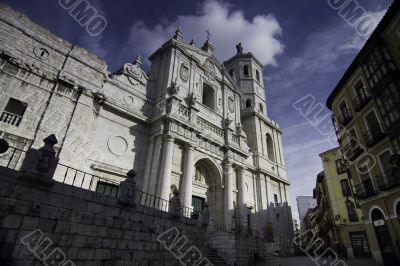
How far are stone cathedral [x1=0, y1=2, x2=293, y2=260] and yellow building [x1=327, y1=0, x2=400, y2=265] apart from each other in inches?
323

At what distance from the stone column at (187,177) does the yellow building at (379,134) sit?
1107 cm

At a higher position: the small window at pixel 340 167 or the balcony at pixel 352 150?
the small window at pixel 340 167

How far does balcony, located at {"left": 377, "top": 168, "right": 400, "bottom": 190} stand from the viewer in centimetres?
1209

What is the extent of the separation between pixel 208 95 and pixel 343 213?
58.6 ft

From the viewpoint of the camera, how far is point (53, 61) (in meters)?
13.2

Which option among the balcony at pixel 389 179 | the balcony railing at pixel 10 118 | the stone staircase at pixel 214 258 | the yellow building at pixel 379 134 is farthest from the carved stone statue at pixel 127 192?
the balcony at pixel 389 179

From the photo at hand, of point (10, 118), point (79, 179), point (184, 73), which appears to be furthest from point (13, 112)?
point (184, 73)

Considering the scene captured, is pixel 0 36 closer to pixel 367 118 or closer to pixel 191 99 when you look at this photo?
pixel 191 99

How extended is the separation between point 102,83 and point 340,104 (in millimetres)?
17769

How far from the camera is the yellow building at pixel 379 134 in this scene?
1263 centimetres

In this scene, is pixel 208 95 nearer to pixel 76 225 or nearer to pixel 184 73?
pixel 184 73

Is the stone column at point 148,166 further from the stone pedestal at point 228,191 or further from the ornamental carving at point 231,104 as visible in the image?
the ornamental carving at point 231,104

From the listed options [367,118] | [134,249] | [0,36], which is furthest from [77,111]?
[367,118]

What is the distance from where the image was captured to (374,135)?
47.7ft
